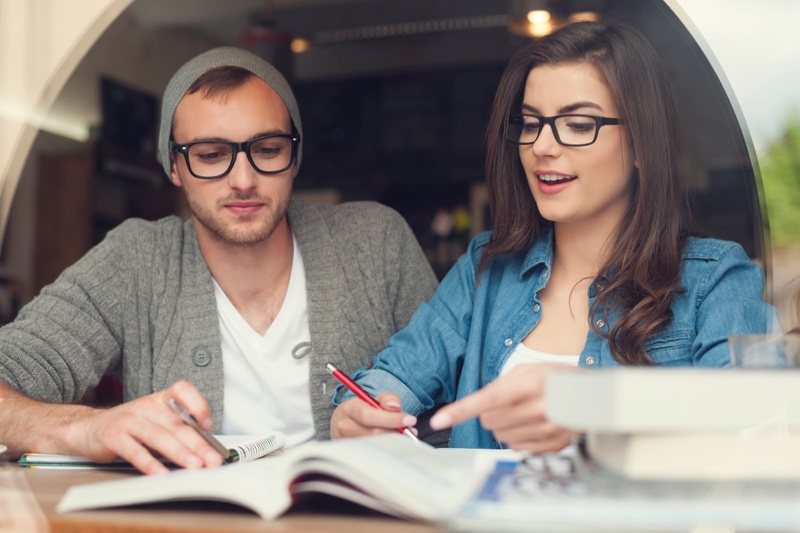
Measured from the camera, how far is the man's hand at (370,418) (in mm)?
1227

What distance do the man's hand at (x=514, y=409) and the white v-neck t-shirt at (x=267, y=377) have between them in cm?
92

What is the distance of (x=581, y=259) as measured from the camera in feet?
5.30

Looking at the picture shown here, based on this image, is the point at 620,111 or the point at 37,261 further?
the point at 37,261

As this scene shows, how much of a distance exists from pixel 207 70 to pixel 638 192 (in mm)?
1002

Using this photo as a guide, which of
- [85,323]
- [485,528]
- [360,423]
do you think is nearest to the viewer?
[485,528]

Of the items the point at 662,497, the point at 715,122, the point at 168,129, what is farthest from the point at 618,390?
the point at 715,122

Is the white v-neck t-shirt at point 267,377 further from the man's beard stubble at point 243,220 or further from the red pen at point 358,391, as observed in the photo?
the red pen at point 358,391

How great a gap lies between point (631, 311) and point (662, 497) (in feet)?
2.56

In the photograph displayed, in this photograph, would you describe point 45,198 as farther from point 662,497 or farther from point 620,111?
point 662,497

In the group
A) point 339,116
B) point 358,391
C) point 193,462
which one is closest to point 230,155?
point 358,391

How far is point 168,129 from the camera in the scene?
198 cm

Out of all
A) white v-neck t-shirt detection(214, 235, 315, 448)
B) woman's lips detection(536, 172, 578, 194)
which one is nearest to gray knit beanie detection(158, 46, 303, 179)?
white v-neck t-shirt detection(214, 235, 315, 448)

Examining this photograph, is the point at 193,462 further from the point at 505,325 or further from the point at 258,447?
the point at 505,325

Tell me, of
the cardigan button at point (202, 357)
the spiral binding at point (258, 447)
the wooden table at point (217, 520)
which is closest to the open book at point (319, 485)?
the wooden table at point (217, 520)
